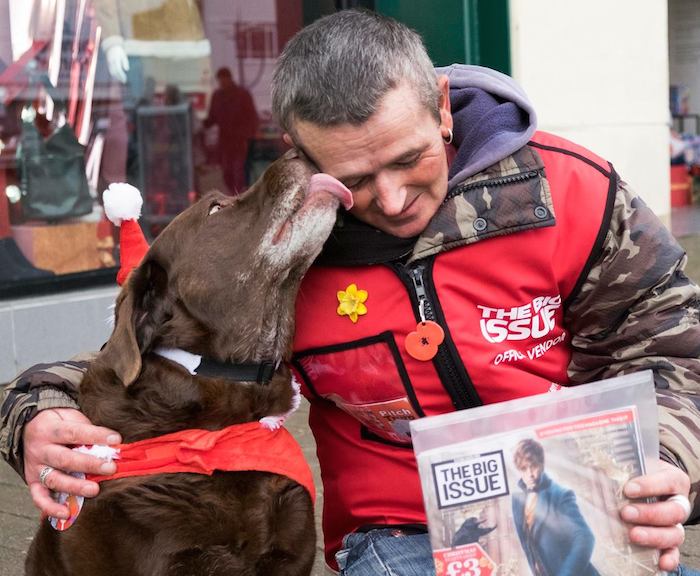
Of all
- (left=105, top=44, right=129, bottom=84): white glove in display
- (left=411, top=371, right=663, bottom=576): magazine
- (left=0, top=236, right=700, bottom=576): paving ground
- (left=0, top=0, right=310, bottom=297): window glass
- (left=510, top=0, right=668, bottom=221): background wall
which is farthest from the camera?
(left=510, top=0, right=668, bottom=221): background wall

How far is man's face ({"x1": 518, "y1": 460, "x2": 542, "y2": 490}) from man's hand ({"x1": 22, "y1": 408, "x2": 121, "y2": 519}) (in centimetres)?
105

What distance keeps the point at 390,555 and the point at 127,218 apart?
1.15 meters

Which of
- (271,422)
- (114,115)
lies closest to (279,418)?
(271,422)

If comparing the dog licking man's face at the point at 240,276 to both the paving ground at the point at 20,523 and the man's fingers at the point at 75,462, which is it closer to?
the man's fingers at the point at 75,462

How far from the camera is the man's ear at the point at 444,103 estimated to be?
8.80ft

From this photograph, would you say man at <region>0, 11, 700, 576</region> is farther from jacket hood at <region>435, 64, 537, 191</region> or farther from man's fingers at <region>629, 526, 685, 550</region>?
man's fingers at <region>629, 526, 685, 550</region>

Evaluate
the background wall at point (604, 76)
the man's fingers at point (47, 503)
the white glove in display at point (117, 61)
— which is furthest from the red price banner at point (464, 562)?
the background wall at point (604, 76)

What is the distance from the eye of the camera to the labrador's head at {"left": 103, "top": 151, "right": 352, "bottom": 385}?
9.01 ft

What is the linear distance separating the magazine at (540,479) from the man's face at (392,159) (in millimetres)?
682

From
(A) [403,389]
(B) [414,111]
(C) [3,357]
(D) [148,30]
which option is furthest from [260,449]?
(D) [148,30]

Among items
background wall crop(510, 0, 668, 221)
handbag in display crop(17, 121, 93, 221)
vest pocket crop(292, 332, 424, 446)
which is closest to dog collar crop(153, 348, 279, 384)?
vest pocket crop(292, 332, 424, 446)

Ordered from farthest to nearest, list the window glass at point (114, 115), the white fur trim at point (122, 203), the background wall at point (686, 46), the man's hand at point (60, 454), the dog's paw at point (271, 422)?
the background wall at point (686, 46) → the window glass at point (114, 115) → the white fur trim at point (122, 203) → the dog's paw at point (271, 422) → the man's hand at point (60, 454)

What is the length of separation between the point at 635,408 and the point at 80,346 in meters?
4.75

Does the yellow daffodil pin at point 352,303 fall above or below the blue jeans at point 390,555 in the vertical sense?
above
